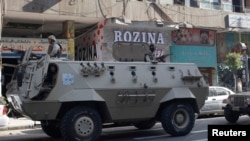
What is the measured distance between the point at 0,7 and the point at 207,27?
13.4 meters

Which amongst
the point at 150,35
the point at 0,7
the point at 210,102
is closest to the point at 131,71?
the point at 210,102

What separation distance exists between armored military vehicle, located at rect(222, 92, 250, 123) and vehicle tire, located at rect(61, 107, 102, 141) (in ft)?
17.6

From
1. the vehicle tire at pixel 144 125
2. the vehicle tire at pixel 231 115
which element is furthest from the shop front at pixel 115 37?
the vehicle tire at pixel 144 125

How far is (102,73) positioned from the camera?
1043 cm

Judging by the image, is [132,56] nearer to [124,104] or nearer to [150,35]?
[124,104]

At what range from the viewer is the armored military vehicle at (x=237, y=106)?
13.2 meters

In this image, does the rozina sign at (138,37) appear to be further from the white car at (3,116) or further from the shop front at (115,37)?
the white car at (3,116)

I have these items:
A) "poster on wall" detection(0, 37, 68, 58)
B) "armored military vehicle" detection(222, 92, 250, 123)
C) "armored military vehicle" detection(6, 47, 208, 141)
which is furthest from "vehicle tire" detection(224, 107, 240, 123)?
"poster on wall" detection(0, 37, 68, 58)

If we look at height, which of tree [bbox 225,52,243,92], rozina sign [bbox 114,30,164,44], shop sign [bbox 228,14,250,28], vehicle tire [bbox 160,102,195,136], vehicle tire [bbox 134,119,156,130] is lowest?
vehicle tire [bbox 134,119,156,130]

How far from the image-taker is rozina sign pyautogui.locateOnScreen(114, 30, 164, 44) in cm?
2248

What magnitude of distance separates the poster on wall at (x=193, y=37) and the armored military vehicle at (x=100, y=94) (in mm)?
13281

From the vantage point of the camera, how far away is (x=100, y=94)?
1029 centimetres

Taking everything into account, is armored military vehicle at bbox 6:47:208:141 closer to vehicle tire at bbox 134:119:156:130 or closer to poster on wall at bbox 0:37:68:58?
vehicle tire at bbox 134:119:156:130

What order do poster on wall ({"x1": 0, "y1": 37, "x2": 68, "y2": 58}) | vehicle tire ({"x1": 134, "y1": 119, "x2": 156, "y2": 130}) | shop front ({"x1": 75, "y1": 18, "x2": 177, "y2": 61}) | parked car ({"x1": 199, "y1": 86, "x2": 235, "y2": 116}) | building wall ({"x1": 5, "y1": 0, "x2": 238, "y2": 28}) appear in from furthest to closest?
shop front ({"x1": 75, "y1": 18, "x2": 177, "y2": 61}) → poster on wall ({"x1": 0, "y1": 37, "x2": 68, "y2": 58}) → building wall ({"x1": 5, "y1": 0, "x2": 238, "y2": 28}) → parked car ({"x1": 199, "y1": 86, "x2": 235, "y2": 116}) → vehicle tire ({"x1": 134, "y1": 119, "x2": 156, "y2": 130})
